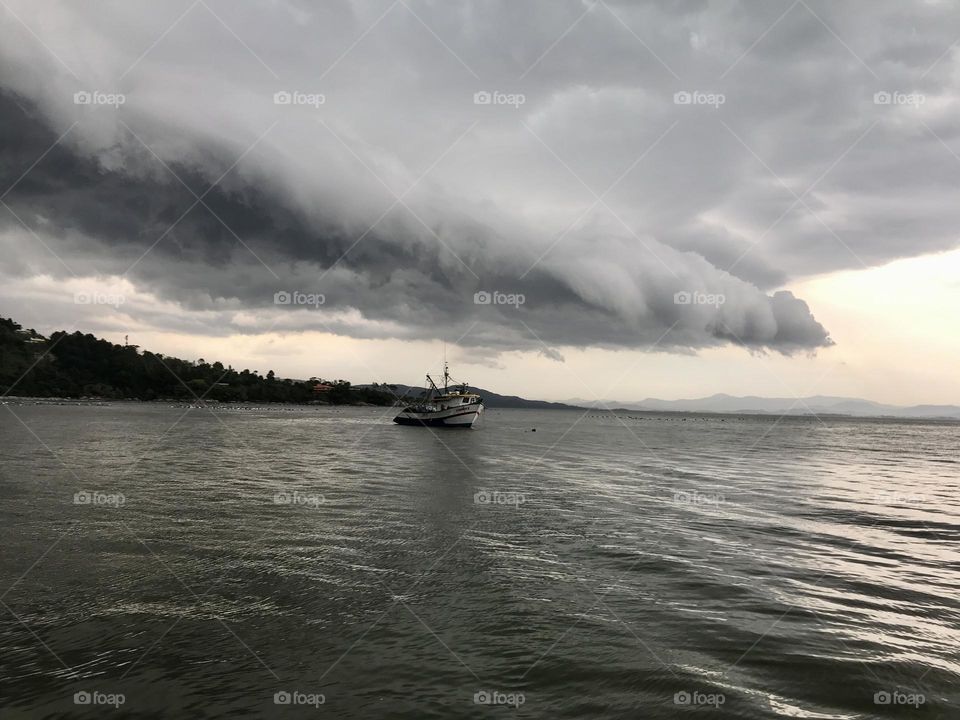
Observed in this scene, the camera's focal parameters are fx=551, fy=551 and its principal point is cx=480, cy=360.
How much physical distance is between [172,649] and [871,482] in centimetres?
4429

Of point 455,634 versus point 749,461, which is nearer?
point 455,634

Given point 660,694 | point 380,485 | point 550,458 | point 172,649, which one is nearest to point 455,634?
point 660,694

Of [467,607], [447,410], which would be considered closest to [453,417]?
[447,410]

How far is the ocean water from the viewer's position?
26.9 feet

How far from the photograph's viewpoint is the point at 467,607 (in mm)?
11906

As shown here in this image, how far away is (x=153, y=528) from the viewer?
61.2 feet

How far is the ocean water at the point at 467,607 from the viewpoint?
8195mm

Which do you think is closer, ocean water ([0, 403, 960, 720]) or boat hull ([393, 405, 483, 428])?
ocean water ([0, 403, 960, 720])

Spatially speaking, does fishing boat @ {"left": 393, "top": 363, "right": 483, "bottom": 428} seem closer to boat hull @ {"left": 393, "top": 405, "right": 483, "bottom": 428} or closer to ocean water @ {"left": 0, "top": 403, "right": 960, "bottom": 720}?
boat hull @ {"left": 393, "top": 405, "right": 483, "bottom": 428}

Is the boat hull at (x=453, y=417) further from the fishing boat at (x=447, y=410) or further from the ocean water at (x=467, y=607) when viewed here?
the ocean water at (x=467, y=607)

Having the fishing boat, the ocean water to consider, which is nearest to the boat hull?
the fishing boat

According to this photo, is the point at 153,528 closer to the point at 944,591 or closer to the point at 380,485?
the point at 380,485

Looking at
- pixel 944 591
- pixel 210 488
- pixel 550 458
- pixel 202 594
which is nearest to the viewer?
pixel 202 594

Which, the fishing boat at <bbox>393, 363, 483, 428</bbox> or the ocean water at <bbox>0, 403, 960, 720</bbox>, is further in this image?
the fishing boat at <bbox>393, 363, 483, 428</bbox>
